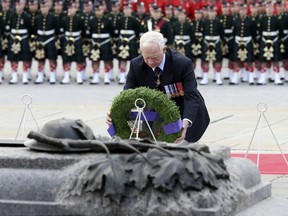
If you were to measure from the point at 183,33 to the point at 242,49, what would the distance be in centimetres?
113

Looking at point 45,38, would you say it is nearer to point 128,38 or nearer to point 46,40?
point 46,40

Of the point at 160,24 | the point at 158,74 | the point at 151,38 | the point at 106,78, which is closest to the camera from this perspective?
the point at 151,38

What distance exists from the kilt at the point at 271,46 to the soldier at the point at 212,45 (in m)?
0.80

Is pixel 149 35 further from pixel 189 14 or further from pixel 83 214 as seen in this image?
pixel 189 14

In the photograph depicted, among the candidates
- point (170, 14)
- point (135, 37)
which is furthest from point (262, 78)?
point (135, 37)

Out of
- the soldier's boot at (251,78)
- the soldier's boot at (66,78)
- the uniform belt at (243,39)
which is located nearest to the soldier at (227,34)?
the uniform belt at (243,39)

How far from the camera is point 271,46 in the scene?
20.4 metres

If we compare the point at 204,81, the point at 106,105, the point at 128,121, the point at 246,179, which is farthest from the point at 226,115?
the point at 246,179

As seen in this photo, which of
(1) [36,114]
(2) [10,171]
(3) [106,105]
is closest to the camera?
(2) [10,171]

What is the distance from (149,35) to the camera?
723 centimetres

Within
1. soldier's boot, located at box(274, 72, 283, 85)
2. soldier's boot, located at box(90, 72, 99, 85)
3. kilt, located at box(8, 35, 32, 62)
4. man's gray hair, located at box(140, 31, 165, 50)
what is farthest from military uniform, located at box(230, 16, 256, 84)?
man's gray hair, located at box(140, 31, 165, 50)

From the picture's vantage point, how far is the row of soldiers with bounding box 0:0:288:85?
806 inches

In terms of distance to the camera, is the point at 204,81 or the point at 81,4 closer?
the point at 204,81

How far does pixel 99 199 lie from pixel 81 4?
18.2m
